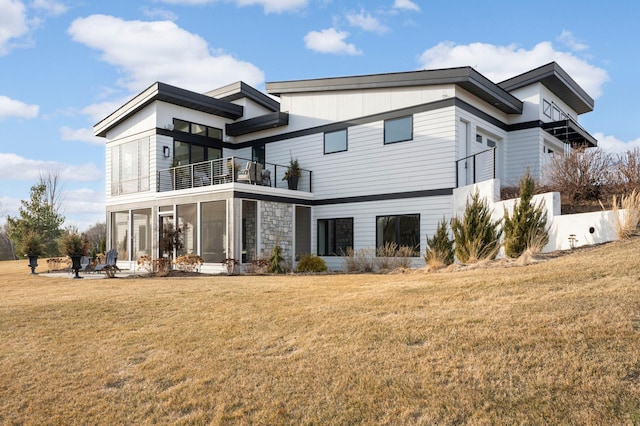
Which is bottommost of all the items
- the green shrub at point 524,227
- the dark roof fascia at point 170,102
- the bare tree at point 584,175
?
the green shrub at point 524,227

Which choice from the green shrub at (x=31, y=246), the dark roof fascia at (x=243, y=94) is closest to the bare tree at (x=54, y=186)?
the green shrub at (x=31, y=246)

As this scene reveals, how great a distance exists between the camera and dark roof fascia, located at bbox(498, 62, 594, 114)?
18047 mm

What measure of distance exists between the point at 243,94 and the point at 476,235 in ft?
41.3

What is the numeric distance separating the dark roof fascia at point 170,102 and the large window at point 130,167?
117cm

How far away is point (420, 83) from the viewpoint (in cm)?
1541

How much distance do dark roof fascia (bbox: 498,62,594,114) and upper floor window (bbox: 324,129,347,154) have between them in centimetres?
661

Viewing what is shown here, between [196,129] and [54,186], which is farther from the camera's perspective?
[54,186]

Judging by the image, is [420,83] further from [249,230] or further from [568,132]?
[568,132]

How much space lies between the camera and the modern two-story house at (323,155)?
15.5 m

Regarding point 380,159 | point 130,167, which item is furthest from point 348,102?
point 130,167

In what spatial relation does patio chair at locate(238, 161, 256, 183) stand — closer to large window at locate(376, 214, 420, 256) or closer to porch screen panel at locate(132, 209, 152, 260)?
large window at locate(376, 214, 420, 256)

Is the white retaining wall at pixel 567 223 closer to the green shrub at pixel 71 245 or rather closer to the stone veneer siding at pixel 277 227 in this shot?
the stone veneer siding at pixel 277 227

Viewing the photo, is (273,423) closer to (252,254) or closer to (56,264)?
(252,254)

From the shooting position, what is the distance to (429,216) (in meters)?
15.4
